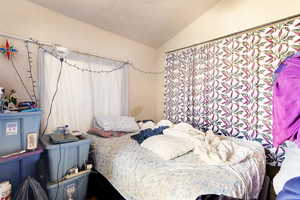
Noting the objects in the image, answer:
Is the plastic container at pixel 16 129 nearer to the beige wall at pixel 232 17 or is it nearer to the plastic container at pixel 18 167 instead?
the plastic container at pixel 18 167

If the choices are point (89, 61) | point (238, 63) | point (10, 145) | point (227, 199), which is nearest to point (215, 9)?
point (238, 63)

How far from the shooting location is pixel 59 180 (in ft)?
4.25

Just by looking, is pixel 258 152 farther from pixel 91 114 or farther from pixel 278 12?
pixel 91 114

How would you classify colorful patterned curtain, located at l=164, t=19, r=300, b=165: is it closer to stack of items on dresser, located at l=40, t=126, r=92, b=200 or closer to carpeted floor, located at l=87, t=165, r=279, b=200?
carpeted floor, located at l=87, t=165, r=279, b=200

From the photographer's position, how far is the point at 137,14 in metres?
2.07

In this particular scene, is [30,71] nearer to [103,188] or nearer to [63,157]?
[63,157]

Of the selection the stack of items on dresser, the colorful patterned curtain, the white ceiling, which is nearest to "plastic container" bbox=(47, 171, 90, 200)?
the stack of items on dresser

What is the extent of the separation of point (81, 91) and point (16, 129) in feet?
3.14

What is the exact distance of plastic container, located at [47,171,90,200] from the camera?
1257 mm

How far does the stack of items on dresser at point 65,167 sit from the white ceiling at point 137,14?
1.55 metres

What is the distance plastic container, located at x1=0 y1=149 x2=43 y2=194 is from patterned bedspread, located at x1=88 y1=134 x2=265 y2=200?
58 centimetres

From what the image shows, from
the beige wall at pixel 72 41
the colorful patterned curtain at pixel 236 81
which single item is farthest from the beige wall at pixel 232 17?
the beige wall at pixel 72 41

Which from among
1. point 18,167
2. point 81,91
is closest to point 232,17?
point 81,91

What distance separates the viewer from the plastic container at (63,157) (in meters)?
1.27
